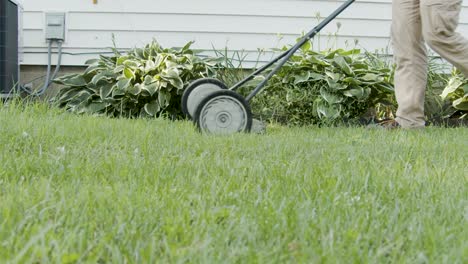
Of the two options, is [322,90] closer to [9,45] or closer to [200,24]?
[200,24]

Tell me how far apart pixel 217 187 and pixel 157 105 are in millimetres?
2783

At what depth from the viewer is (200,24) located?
5.30 m

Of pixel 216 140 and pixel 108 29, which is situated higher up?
pixel 108 29

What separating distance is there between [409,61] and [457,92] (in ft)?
3.73

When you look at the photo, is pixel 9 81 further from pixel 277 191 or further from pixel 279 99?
pixel 277 191

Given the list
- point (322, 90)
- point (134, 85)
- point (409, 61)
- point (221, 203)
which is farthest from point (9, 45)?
point (221, 203)

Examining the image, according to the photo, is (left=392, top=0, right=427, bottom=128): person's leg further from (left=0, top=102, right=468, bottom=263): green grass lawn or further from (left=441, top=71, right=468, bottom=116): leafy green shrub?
(left=0, top=102, right=468, bottom=263): green grass lawn

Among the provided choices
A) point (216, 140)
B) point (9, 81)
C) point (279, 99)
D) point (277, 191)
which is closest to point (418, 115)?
point (279, 99)

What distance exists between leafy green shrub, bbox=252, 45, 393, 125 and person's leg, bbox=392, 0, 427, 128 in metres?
0.51

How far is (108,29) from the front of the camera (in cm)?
520

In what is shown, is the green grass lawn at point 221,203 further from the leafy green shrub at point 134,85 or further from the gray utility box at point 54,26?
the gray utility box at point 54,26

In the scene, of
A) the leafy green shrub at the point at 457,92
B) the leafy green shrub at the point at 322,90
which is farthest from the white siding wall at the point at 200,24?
the leafy green shrub at the point at 457,92

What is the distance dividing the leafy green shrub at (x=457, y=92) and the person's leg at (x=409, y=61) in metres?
0.90

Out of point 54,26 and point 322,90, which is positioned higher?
point 54,26
